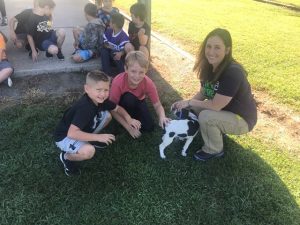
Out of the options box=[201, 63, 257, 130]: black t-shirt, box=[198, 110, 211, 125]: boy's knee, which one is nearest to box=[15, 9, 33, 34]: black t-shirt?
box=[201, 63, 257, 130]: black t-shirt

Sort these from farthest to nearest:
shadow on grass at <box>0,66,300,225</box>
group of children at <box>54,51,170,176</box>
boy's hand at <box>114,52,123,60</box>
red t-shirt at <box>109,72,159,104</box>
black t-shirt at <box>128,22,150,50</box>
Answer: black t-shirt at <box>128,22,150,50</box>, boy's hand at <box>114,52,123,60</box>, red t-shirt at <box>109,72,159,104</box>, group of children at <box>54,51,170,176</box>, shadow on grass at <box>0,66,300,225</box>

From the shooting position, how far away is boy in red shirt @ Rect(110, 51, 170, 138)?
11.5ft

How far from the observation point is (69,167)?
3.17 metres

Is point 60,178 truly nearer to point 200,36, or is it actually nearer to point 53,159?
point 53,159

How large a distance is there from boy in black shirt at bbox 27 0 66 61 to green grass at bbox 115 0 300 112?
241cm

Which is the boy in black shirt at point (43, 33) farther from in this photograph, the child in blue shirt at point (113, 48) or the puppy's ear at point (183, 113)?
the puppy's ear at point (183, 113)

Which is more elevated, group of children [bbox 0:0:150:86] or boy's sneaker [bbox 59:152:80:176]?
group of children [bbox 0:0:150:86]

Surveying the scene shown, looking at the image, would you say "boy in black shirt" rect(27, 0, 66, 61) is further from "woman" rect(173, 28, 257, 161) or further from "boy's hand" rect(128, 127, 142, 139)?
"woman" rect(173, 28, 257, 161)

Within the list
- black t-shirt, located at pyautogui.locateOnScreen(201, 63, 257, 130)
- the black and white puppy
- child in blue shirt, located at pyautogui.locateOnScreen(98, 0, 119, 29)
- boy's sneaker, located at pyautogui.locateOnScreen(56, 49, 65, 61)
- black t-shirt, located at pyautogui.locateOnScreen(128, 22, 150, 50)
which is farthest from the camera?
child in blue shirt, located at pyautogui.locateOnScreen(98, 0, 119, 29)

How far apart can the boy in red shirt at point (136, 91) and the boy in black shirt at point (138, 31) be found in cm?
121

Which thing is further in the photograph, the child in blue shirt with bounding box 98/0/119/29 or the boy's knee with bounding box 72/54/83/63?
the child in blue shirt with bounding box 98/0/119/29

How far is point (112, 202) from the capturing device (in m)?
2.97

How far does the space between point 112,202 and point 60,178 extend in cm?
55

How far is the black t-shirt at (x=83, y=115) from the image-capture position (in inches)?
117
